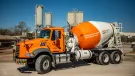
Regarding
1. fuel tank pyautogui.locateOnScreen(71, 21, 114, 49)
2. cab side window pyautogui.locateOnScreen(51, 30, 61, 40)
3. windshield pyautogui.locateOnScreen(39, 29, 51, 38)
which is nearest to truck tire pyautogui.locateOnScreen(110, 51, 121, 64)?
fuel tank pyautogui.locateOnScreen(71, 21, 114, 49)

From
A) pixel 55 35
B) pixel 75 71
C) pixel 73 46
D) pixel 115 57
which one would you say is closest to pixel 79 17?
pixel 73 46

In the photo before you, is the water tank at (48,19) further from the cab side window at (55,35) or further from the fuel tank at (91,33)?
the cab side window at (55,35)

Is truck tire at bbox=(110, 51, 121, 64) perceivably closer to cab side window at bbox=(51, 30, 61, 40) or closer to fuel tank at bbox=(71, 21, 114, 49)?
fuel tank at bbox=(71, 21, 114, 49)

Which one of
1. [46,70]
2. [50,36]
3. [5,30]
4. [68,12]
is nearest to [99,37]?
[68,12]

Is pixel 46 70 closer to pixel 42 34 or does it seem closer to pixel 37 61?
pixel 37 61

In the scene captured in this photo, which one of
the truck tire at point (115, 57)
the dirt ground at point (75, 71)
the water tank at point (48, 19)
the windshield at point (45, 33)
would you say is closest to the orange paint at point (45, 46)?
the windshield at point (45, 33)

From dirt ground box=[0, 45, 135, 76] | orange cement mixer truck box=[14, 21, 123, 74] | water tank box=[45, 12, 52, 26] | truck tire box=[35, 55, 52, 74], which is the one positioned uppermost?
water tank box=[45, 12, 52, 26]

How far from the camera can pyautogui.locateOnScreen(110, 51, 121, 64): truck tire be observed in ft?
55.9

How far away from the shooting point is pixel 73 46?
15.2 metres

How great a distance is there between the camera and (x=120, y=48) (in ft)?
59.4

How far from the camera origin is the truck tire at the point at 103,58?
642 inches

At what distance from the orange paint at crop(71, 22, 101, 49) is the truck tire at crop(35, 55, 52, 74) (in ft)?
13.1

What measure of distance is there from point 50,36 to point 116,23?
26.0 feet

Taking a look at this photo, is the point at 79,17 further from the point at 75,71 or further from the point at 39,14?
the point at 75,71
